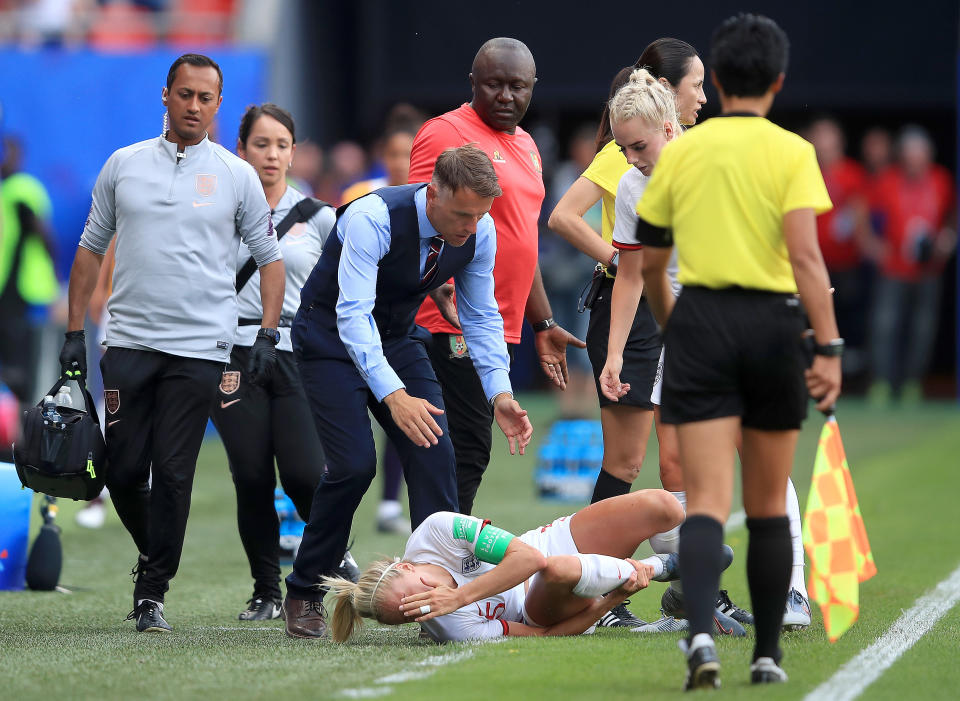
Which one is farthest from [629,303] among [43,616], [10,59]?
[10,59]

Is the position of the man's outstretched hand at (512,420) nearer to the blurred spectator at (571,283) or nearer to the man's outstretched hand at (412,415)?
the man's outstretched hand at (412,415)

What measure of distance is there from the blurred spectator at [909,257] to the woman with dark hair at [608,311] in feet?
37.2

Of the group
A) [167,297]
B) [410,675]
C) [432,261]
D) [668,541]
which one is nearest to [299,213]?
[167,297]

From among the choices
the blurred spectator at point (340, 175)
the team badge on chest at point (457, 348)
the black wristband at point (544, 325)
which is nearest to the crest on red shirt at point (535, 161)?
the black wristband at point (544, 325)

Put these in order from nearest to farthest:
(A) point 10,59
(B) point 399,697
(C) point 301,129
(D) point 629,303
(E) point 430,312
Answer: (B) point 399,697
(D) point 629,303
(E) point 430,312
(A) point 10,59
(C) point 301,129

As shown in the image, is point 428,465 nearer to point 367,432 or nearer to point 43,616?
point 367,432

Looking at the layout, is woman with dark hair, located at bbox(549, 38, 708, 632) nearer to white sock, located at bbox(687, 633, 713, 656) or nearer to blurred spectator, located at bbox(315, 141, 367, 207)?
white sock, located at bbox(687, 633, 713, 656)

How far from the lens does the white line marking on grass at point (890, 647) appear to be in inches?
185

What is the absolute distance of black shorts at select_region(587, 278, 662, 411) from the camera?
6.29 meters

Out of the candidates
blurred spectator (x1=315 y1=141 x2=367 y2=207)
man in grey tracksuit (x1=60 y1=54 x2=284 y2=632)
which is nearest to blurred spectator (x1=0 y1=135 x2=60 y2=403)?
blurred spectator (x1=315 y1=141 x2=367 y2=207)

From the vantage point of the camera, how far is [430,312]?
659 centimetres

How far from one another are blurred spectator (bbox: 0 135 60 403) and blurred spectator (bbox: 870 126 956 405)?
31.1 ft

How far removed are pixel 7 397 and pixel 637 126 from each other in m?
6.95

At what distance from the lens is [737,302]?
15.0 feet
